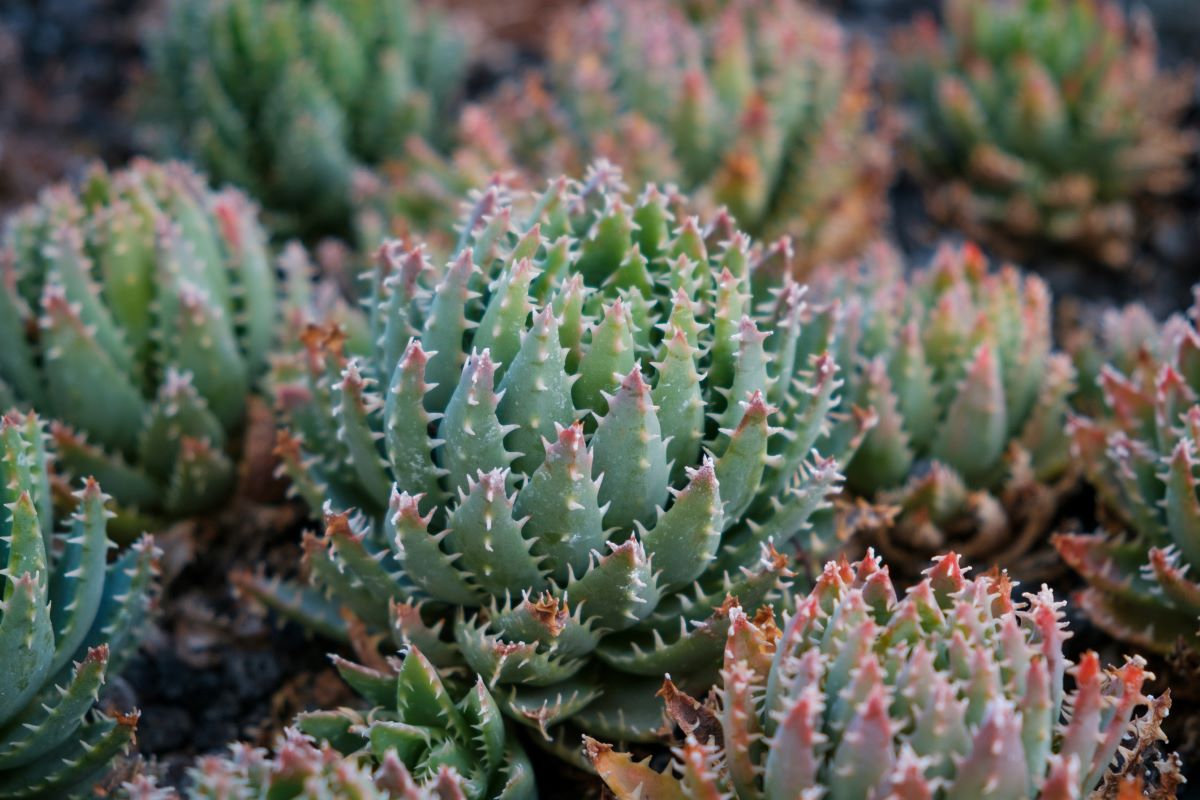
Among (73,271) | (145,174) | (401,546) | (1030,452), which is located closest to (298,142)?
(145,174)

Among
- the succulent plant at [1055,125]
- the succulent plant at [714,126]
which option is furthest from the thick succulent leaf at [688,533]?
the succulent plant at [1055,125]

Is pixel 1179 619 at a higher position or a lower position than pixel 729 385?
lower

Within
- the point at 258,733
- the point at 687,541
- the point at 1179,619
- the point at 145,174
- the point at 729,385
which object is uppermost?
the point at 145,174

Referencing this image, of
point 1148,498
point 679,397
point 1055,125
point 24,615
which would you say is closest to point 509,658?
point 679,397

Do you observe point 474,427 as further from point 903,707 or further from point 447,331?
point 903,707

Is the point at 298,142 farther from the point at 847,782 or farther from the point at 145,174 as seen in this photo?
the point at 847,782

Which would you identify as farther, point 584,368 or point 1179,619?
point 1179,619

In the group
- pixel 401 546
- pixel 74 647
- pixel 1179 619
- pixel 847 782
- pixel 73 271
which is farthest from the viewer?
pixel 73 271

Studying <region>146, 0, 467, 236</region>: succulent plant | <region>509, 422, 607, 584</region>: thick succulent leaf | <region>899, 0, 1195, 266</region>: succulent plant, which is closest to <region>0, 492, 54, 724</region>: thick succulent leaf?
<region>509, 422, 607, 584</region>: thick succulent leaf
